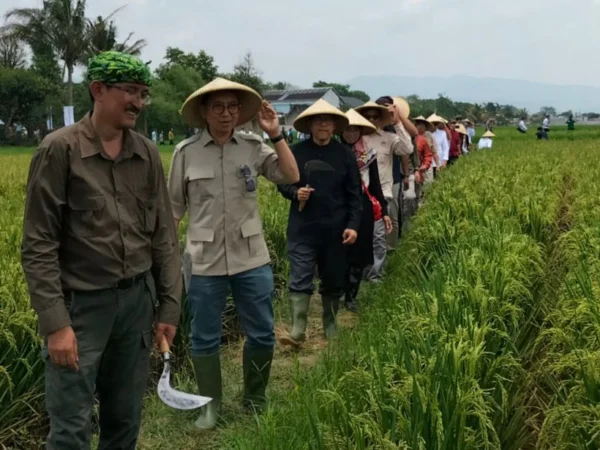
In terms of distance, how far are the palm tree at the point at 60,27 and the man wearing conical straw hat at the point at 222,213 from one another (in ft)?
97.8

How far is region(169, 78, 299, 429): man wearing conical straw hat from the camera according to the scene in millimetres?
3209

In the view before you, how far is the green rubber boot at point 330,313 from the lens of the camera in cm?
447

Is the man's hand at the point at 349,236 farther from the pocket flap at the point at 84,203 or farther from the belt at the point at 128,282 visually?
the pocket flap at the point at 84,203

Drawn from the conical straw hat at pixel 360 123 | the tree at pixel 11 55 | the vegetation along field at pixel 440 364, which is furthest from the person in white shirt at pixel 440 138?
the tree at pixel 11 55

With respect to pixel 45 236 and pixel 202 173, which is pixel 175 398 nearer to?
pixel 45 236

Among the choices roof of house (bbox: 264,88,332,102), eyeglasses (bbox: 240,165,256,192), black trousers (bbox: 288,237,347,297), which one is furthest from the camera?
roof of house (bbox: 264,88,332,102)

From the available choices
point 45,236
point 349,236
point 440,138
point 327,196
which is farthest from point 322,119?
point 440,138

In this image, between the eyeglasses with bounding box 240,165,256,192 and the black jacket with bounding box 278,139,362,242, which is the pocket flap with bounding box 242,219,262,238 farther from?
the black jacket with bounding box 278,139,362,242

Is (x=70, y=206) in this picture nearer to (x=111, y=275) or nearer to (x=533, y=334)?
(x=111, y=275)

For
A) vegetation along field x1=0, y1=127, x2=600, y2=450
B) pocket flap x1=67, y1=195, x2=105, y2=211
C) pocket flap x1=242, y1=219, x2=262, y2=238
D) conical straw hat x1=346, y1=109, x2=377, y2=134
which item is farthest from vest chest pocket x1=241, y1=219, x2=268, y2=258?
conical straw hat x1=346, y1=109, x2=377, y2=134

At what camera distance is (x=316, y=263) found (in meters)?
4.41

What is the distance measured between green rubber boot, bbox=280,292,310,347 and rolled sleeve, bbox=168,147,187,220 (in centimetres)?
126

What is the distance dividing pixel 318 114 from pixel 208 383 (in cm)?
187

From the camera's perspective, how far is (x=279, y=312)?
521 centimetres
